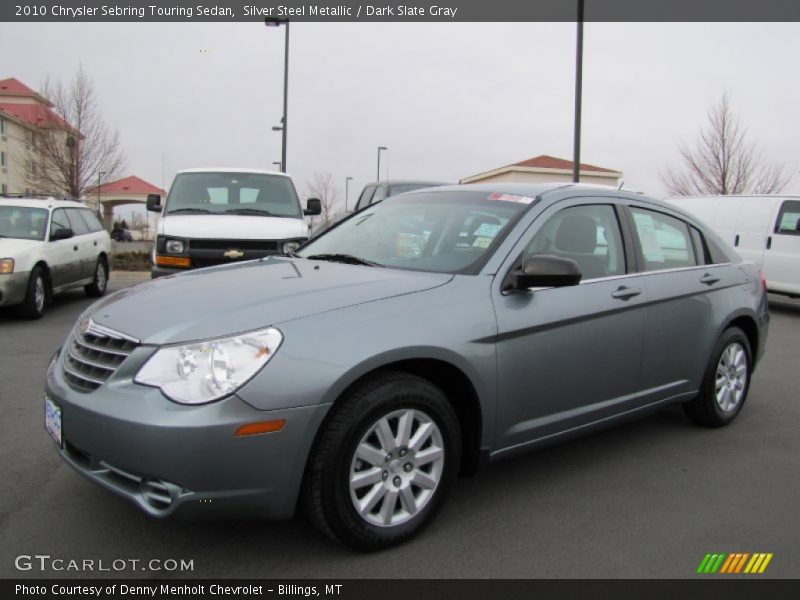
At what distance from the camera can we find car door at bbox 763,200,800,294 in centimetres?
1126

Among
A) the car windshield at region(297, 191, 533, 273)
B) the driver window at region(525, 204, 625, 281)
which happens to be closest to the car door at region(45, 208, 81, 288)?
the car windshield at region(297, 191, 533, 273)

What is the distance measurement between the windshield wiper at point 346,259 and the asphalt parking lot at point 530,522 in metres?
1.29

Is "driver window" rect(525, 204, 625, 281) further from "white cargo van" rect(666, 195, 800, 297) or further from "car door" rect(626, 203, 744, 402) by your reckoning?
"white cargo van" rect(666, 195, 800, 297)

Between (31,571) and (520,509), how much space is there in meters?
2.17

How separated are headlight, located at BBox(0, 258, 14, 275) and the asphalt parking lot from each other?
4562 mm

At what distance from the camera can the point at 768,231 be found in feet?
38.4

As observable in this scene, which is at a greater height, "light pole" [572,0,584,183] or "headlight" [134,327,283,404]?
"light pole" [572,0,584,183]

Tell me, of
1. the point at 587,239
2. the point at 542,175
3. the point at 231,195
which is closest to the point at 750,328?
the point at 587,239

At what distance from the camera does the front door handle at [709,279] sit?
4435 millimetres

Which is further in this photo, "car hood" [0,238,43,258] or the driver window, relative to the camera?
"car hood" [0,238,43,258]

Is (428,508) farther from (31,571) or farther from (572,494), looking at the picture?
(31,571)

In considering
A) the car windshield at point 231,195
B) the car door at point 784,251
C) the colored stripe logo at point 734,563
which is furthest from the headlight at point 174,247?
the car door at point 784,251

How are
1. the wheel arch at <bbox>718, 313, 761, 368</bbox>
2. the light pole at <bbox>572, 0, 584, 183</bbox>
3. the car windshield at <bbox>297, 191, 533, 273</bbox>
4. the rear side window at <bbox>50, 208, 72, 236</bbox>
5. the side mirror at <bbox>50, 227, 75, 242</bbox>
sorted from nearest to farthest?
the car windshield at <bbox>297, 191, 533, 273</bbox>, the wheel arch at <bbox>718, 313, 761, 368</bbox>, the side mirror at <bbox>50, 227, 75, 242</bbox>, the rear side window at <bbox>50, 208, 72, 236</bbox>, the light pole at <bbox>572, 0, 584, 183</bbox>
